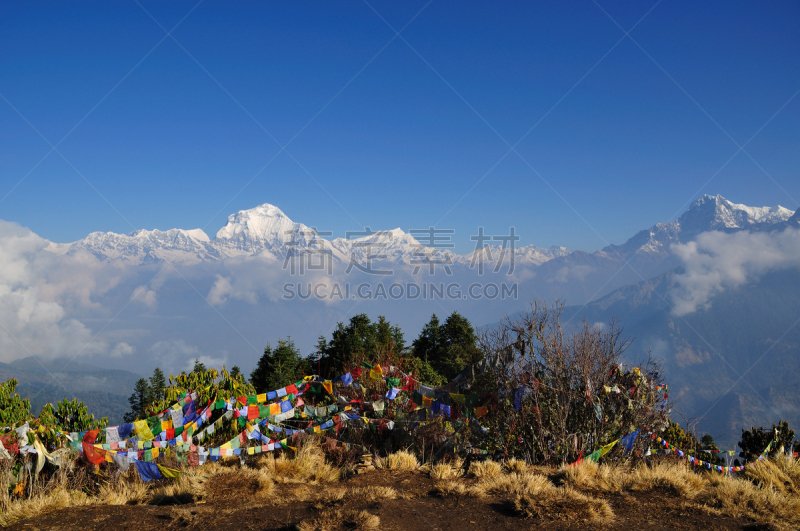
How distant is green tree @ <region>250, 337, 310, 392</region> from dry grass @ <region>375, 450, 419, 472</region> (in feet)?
41.1

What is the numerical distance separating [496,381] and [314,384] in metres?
4.91

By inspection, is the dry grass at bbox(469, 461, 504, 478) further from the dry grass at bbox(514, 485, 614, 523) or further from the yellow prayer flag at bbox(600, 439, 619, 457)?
the yellow prayer flag at bbox(600, 439, 619, 457)

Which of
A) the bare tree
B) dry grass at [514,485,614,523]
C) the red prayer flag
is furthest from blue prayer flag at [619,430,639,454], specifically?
the red prayer flag

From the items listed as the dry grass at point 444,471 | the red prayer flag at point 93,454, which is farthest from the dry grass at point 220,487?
the dry grass at point 444,471

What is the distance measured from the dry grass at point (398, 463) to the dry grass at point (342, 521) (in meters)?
3.01

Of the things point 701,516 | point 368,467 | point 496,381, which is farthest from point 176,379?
point 701,516

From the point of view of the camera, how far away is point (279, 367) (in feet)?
74.3

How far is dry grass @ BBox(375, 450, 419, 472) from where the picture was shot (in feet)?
31.3

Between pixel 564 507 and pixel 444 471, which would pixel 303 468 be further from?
pixel 564 507

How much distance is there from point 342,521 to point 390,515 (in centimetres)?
77

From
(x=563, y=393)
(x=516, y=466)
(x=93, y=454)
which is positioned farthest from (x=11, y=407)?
(x=563, y=393)

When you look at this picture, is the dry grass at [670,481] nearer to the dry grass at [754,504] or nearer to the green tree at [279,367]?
the dry grass at [754,504]

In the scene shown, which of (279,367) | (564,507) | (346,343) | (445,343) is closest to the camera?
(564,507)

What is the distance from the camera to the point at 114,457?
335 inches
